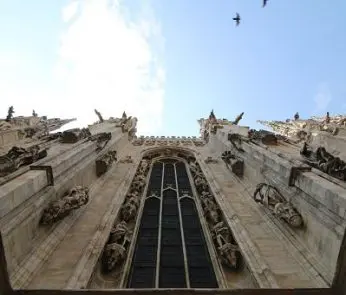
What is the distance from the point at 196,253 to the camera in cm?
1109

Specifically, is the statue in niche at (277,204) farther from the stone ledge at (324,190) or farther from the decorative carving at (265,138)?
the decorative carving at (265,138)

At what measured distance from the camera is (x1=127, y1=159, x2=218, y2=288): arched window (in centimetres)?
977

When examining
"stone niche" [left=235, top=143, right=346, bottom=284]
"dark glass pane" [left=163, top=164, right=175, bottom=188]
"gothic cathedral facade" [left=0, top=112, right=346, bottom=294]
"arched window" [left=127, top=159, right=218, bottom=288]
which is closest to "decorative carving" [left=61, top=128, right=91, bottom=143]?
"gothic cathedral facade" [left=0, top=112, right=346, bottom=294]

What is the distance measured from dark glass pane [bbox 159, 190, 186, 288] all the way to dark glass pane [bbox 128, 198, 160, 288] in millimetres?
220

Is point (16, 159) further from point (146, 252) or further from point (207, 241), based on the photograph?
point (207, 241)

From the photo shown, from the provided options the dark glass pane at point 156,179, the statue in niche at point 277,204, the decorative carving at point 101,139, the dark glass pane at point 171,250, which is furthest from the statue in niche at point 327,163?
the decorative carving at point 101,139

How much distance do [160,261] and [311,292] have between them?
14.6ft

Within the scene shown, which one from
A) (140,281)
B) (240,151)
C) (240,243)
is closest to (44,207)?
(140,281)

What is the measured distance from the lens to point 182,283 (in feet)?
31.5

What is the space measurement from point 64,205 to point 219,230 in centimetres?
432

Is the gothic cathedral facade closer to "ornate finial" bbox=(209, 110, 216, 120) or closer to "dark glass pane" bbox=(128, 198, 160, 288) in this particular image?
"dark glass pane" bbox=(128, 198, 160, 288)

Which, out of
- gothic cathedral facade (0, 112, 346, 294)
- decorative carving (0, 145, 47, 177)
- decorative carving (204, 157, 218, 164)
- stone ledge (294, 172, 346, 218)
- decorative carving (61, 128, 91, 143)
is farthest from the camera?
decorative carving (204, 157, 218, 164)

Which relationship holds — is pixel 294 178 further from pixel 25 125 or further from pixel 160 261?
pixel 25 125

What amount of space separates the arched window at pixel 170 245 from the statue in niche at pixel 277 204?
6.82 ft
